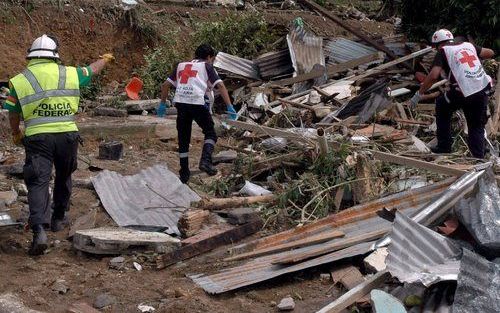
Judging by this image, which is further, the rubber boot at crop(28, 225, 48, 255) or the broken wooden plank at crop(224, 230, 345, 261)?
the rubber boot at crop(28, 225, 48, 255)

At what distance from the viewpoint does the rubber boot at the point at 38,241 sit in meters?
6.30

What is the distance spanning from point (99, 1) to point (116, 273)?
9743 mm

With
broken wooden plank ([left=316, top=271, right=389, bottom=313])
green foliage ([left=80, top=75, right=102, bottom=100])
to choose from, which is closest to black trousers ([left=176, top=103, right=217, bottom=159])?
broken wooden plank ([left=316, top=271, right=389, bottom=313])

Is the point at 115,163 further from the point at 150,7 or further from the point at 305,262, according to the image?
the point at 150,7

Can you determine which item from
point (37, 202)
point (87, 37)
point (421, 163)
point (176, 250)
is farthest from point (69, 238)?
point (87, 37)

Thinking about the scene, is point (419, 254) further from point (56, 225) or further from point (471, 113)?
point (471, 113)

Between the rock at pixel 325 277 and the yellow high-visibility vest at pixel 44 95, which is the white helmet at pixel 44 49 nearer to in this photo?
the yellow high-visibility vest at pixel 44 95

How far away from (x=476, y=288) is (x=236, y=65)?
8.58m

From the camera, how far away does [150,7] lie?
52.2 ft

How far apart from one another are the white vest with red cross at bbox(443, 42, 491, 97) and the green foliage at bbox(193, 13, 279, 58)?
5.47m

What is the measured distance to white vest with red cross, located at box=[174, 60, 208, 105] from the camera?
8.49 metres

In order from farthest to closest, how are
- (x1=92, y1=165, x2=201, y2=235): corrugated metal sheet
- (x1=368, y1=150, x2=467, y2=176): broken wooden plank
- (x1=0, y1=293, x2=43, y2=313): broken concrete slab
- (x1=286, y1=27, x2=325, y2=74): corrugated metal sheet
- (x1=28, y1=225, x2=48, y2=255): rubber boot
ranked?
1. (x1=286, y1=27, x2=325, y2=74): corrugated metal sheet
2. (x1=92, y1=165, x2=201, y2=235): corrugated metal sheet
3. (x1=368, y1=150, x2=467, y2=176): broken wooden plank
4. (x1=28, y1=225, x2=48, y2=255): rubber boot
5. (x1=0, y1=293, x2=43, y2=313): broken concrete slab

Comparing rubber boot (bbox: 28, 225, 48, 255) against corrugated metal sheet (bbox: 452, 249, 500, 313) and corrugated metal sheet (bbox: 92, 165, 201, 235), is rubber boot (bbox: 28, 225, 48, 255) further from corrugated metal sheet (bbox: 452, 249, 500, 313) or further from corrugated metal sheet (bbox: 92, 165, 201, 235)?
corrugated metal sheet (bbox: 452, 249, 500, 313)

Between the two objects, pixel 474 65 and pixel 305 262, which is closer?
pixel 305 262
